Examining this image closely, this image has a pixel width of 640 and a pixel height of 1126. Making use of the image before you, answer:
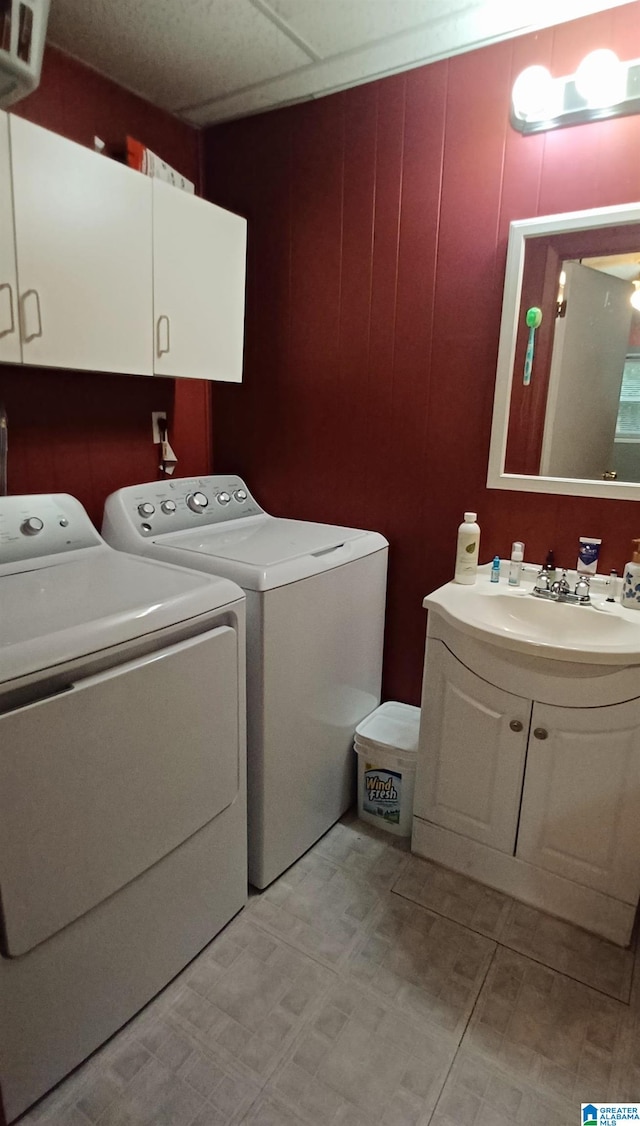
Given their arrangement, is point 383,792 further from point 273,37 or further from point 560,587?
point 273,37

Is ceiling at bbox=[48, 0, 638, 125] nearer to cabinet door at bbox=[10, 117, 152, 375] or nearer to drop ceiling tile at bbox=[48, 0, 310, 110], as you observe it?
drop ceiling tile at bbox=[48, 0, 310, 110]

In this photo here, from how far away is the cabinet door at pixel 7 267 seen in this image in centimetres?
129

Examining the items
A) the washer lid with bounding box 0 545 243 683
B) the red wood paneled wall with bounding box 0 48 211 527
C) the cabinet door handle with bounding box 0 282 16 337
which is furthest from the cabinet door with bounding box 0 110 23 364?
the washer lid with bounding box 0 545 243 683

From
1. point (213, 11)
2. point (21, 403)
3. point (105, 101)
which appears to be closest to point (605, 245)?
point (213, 11)

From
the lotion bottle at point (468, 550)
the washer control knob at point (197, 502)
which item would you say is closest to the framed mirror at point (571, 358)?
the lotion bottle at point (468, 550)

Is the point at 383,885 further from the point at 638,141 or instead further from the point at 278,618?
the point at 638,141

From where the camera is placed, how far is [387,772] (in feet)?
6.23

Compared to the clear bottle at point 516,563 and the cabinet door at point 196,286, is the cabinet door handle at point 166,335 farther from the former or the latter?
the clear bottle at point 516,563

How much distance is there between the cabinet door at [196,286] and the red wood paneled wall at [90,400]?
0.29m

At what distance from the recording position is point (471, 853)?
173 cm

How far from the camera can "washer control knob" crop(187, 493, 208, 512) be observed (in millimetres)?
2012

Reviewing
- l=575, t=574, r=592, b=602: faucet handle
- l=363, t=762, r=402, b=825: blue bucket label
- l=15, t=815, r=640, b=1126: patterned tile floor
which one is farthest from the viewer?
l=363, t=762, r=402, b=825: blue bucket label

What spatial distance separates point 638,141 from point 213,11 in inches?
44.8

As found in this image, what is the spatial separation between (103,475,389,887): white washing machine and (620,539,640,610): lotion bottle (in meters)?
0.73
